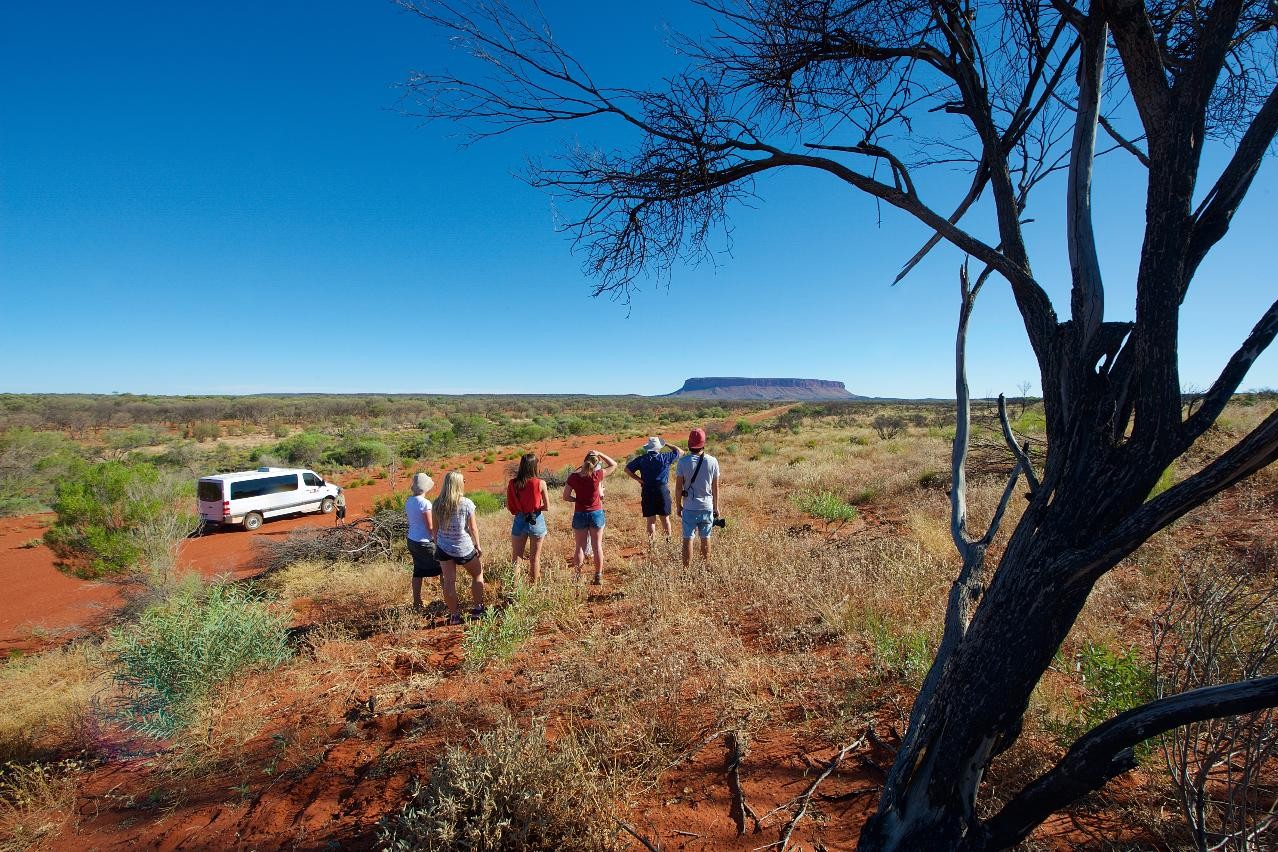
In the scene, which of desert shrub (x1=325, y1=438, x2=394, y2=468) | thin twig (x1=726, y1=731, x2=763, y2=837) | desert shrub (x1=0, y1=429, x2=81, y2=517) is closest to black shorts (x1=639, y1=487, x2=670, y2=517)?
thin twig (x1=726, y1=731, x2=763, y2=837)

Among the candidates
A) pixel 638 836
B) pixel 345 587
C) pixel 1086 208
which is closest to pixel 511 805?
pixel 638 836

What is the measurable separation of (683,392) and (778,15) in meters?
197

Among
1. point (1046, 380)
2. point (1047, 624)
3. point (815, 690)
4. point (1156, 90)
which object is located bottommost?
point (815, 690)

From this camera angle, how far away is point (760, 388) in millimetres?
186250

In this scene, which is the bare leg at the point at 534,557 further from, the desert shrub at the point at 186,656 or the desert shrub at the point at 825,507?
the desert shrub at the point at 825,507

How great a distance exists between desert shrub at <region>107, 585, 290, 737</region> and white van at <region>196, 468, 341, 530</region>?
368 inches

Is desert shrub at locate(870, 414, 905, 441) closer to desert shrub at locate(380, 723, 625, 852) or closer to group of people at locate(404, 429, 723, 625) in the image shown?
group of people at locate(404, 429, 723, 625)

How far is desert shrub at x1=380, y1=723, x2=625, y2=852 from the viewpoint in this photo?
7.23 feet

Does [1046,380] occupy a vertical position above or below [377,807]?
above

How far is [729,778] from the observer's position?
2582 mm

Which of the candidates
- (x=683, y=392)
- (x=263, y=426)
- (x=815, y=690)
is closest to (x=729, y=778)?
(x=815, y=690)

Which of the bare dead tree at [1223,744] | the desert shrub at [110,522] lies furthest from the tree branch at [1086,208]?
the desert shrub at [110,522]

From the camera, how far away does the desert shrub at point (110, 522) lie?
240 inches

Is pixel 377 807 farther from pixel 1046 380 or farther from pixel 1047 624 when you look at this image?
pixel 1046 380
